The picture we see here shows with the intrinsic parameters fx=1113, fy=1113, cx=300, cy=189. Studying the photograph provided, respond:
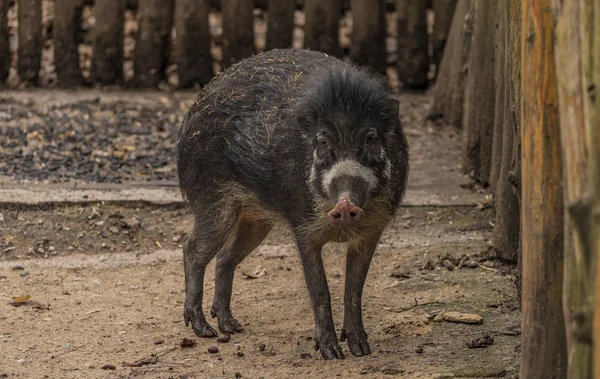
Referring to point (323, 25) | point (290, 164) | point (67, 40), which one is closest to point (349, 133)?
point (290, 164)

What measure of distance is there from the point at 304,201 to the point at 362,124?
53 cm

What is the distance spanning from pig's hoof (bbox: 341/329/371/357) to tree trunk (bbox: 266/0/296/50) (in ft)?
16.3

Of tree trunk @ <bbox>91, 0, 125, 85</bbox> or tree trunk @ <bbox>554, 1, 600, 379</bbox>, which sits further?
tree trunk @ <bbox>91, 0, 125, 85</bbox>

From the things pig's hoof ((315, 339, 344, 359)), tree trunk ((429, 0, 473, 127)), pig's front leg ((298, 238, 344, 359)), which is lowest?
pig's hoof ((315, 339, 344, 359))

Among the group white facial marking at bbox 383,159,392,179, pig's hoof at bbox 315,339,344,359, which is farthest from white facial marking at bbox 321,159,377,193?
pig's hoof at bbox 315,339,344,359

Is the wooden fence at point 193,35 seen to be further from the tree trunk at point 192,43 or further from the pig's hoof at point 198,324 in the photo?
→ the pig's hoof at point 198,324

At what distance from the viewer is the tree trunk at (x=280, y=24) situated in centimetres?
1017

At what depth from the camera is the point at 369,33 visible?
10.3m

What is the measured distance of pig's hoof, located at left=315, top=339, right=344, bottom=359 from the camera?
557 cm

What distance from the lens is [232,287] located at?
6.73 meters

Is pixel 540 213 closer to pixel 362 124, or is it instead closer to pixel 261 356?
pixel 362 124

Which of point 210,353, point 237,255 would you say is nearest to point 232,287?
point 237,255

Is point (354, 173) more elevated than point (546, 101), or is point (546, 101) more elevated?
point (546, 101)

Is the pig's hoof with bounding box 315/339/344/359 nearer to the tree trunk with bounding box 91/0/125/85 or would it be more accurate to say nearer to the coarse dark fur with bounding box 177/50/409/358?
the coarse dark fur with bounding box 177/50/409/358
